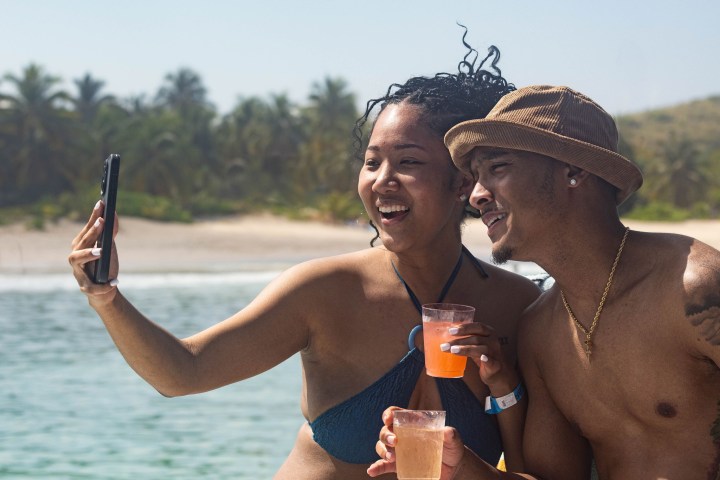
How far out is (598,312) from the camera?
9.42 ft

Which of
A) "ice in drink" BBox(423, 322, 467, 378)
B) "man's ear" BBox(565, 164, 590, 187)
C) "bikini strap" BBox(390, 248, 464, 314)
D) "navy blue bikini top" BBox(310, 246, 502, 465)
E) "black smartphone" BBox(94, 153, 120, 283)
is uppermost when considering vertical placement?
"man's ear" BBox(565, 164, 590, 187)

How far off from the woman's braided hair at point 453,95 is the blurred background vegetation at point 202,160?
39.5 m

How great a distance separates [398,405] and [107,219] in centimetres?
111

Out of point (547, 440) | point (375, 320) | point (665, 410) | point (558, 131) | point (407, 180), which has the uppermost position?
point (558, 131)

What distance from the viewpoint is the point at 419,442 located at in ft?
8.63

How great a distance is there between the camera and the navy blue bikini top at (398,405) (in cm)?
323

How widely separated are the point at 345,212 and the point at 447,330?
4866cm

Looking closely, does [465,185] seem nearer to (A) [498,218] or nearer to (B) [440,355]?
(A) [498,218]

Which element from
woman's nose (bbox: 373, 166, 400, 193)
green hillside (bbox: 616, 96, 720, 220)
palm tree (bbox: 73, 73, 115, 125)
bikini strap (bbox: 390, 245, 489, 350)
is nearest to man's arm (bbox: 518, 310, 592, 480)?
bikini strap (bbox: 390, 245, 489, 350)

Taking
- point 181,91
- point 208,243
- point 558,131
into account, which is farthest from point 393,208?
point 181,91

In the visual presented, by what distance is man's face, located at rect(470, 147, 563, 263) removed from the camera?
9.16 ft

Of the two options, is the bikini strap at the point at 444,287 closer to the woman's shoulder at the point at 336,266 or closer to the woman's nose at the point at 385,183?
the woman's shoulder at the point at 336,266

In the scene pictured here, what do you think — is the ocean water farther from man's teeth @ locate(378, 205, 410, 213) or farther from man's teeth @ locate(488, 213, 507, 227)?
man's teeth @ locate(488, 213, 507, 227)

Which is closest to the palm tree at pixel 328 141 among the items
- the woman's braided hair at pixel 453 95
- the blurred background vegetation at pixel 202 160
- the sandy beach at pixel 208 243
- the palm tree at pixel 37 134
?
the blurred background vegetation at pixel 202 160
